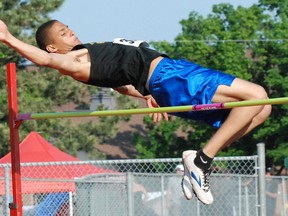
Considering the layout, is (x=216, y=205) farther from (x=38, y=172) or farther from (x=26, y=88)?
(x=26, y=88)

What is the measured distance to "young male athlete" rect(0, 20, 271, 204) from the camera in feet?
21.0

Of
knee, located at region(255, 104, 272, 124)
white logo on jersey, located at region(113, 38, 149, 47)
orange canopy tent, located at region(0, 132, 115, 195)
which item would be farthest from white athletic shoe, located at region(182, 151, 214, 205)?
orange canopy tent, located at region(0, 132, 115, 195)

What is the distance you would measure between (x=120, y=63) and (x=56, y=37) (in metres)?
0.51

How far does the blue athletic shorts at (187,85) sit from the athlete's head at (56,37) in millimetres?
660

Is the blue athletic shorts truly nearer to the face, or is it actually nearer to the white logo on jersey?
the white logo on jersey

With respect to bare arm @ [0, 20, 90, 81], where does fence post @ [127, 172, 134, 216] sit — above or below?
below

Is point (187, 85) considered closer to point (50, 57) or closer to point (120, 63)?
point (120, 63)

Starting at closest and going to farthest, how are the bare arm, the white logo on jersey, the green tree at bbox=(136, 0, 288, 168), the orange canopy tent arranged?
the bare arm
the white logo on jersey
the orange canopy tent
the green tree at bbox=(136, 0, 288, 168)

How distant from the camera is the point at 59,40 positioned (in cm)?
679

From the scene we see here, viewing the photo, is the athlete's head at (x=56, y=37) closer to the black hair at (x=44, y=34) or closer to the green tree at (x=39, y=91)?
the black hair at (x=44, y=34)

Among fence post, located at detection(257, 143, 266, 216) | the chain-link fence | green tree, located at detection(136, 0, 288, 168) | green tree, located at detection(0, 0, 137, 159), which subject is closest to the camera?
fence post, located at detection(257, 143, 266, 216)

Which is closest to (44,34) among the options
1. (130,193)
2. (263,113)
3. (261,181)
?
(263,113)

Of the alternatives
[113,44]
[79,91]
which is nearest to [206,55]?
[79,91]

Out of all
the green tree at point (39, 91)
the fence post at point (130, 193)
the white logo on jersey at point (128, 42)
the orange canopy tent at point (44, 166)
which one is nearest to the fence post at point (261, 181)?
the fence post at point (130, 193)
